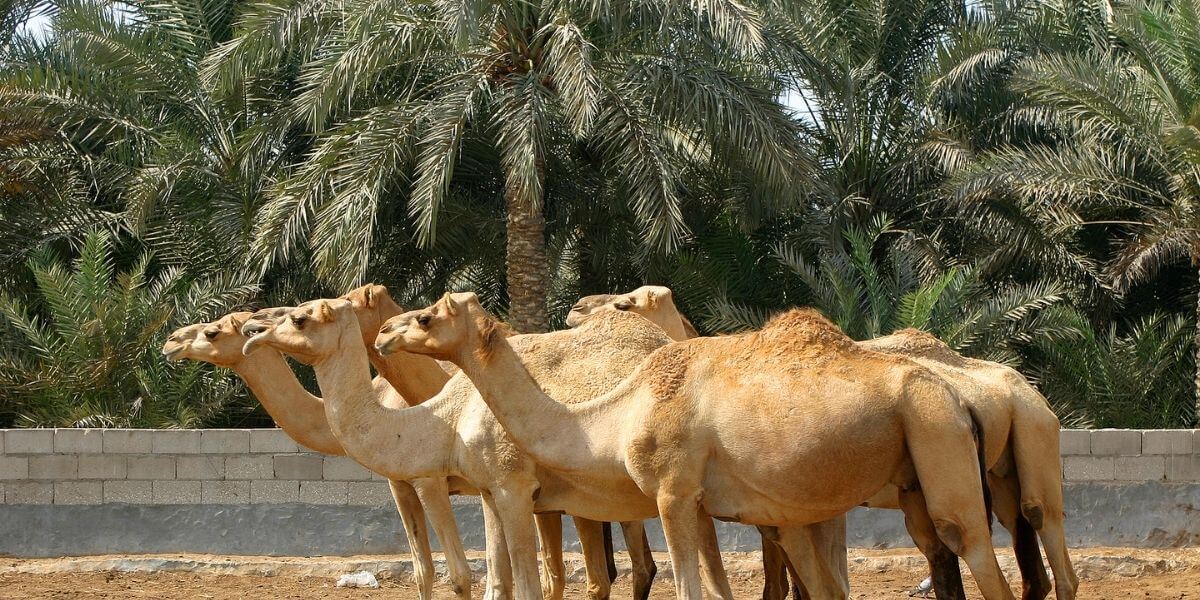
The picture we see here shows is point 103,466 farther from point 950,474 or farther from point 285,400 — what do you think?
point 950,474

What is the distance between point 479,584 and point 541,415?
4546mm

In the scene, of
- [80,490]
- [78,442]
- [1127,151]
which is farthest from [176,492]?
[1127,151]

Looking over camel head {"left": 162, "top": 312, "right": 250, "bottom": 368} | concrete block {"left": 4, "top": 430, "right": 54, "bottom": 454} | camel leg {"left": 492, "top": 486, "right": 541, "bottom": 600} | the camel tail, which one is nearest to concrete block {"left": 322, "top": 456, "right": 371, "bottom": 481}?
concrete block {"left": 4, "top": 430, "right": 54, "bottom": 454}

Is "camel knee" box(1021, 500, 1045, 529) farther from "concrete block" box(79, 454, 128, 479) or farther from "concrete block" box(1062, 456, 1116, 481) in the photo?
"concrete block" box(79, 454, 128, 479)

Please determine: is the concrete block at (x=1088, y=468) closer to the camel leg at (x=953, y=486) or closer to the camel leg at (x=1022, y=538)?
the camel leg at (x=1022, y=538)

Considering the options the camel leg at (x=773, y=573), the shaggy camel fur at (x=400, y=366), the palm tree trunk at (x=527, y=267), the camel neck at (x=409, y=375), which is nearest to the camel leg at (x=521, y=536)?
the shaggy camel fur at (x=400, y=366)

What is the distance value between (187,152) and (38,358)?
3041 millimetres

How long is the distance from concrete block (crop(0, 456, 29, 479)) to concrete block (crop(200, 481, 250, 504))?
1.69 m

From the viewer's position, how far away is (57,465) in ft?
44.6

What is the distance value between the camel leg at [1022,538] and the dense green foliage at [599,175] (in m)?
6.05

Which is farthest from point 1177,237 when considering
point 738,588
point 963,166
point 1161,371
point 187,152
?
point 187,152

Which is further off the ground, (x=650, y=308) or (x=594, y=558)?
(x=650, y=308)

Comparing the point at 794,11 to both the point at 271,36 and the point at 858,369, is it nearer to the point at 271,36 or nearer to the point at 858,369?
the point at 271,36

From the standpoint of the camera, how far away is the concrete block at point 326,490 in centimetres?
1336
